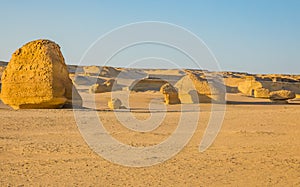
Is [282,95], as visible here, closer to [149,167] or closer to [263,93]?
[263,93]

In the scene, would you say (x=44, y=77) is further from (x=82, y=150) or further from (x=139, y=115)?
(x=82, y=150)

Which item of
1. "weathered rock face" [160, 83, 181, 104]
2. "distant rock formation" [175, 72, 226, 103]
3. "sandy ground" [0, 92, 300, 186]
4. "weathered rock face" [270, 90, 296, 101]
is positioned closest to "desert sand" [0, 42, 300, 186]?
"sandy ground" [0, 92, 300, 186]

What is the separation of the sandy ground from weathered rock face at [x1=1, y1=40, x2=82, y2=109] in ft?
8.24

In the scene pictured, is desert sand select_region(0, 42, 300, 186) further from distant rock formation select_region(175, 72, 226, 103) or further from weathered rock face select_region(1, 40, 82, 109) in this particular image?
distant rock formation select_region(175, 72, 226, 103)

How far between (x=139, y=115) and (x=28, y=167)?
6.74 metres

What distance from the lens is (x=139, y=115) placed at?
1158 centimetres

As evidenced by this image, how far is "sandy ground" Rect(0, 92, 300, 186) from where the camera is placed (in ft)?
14.9

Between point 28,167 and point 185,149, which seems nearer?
point 28,167

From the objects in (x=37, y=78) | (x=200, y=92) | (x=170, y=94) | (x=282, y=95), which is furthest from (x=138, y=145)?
(x=282, y=95)

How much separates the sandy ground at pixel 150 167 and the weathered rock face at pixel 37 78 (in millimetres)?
2512

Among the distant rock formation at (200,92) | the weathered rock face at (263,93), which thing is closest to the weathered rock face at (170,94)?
the distant rock formation at (200,92)

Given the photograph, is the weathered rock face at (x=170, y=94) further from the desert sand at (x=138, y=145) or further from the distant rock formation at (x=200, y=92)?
the desert sand at (x=138, y=145)

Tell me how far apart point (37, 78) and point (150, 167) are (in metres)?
7.56

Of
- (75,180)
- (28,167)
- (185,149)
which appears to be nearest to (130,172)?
(75,180)
